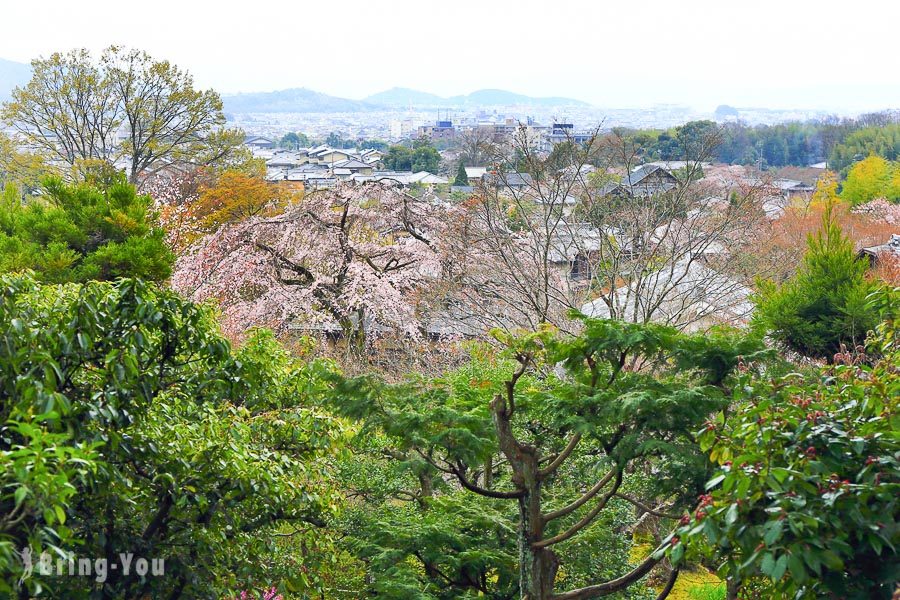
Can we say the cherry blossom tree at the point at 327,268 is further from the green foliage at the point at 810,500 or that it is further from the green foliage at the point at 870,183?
the green foliage at the point at 870,183

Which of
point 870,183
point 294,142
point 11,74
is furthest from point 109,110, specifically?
point 11,74

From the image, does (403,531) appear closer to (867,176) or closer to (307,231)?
(307,231)

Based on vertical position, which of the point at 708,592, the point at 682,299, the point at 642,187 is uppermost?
the point at 642,187

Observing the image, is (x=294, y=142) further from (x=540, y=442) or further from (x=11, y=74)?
(x=540, y=442)

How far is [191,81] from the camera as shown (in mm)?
22641

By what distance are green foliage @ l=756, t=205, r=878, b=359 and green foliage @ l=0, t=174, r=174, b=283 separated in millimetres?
7938

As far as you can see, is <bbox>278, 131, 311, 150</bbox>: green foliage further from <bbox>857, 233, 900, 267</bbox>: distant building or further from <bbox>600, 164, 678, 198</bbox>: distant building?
<bbox>857, 233, 900, 267</bbox>: distant building

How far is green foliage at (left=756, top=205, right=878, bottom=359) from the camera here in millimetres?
9383

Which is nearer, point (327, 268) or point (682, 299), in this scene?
point (682, 299)

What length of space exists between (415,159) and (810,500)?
5007 centimetres

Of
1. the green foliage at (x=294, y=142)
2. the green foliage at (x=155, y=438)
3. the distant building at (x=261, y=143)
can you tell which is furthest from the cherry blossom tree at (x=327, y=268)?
the distant building at (x=261, y=143)

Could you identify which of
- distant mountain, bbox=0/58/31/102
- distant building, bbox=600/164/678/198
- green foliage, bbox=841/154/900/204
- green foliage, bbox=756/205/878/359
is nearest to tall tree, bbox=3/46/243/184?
distant building, bbox=600/164/678/198

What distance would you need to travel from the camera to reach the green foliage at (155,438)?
2.83 metres

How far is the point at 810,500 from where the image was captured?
7.55ft
